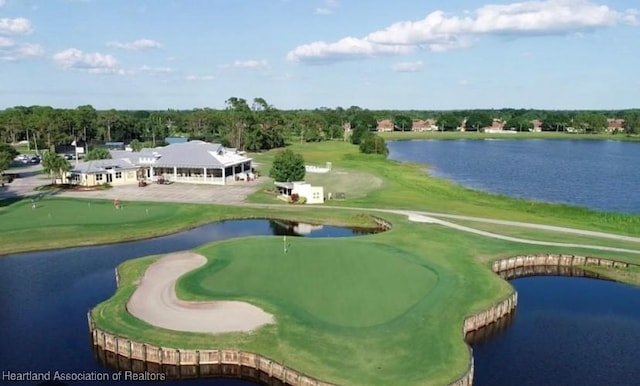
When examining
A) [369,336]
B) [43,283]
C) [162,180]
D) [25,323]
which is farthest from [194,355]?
[162,180]

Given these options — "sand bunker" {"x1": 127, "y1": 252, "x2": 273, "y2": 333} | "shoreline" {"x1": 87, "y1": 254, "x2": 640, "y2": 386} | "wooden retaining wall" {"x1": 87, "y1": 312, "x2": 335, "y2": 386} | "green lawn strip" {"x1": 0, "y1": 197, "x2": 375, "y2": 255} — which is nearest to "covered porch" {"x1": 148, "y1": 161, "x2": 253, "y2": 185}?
"green lawn strip" {"x1": 0, "y1": 197, "x2": 375, "y2": 255}

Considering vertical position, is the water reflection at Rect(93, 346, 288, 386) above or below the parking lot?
below

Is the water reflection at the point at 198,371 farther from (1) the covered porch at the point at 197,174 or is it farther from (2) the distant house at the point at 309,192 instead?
(1) the covered porch at the point at 197,174

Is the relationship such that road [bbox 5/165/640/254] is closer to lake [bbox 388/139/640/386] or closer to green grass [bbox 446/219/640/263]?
green grass [bbox 446/219/640/263]

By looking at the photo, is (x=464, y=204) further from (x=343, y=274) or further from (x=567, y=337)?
(x=567, y=337)

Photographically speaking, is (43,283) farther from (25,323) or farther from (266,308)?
(266,308)

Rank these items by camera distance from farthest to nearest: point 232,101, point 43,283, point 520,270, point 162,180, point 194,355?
point 232,101 → point 162,180 → point 520,270 → point 43,283 → point 194,355

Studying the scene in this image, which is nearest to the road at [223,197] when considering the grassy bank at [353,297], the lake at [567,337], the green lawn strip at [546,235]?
the green lawn strip at [546,235]
